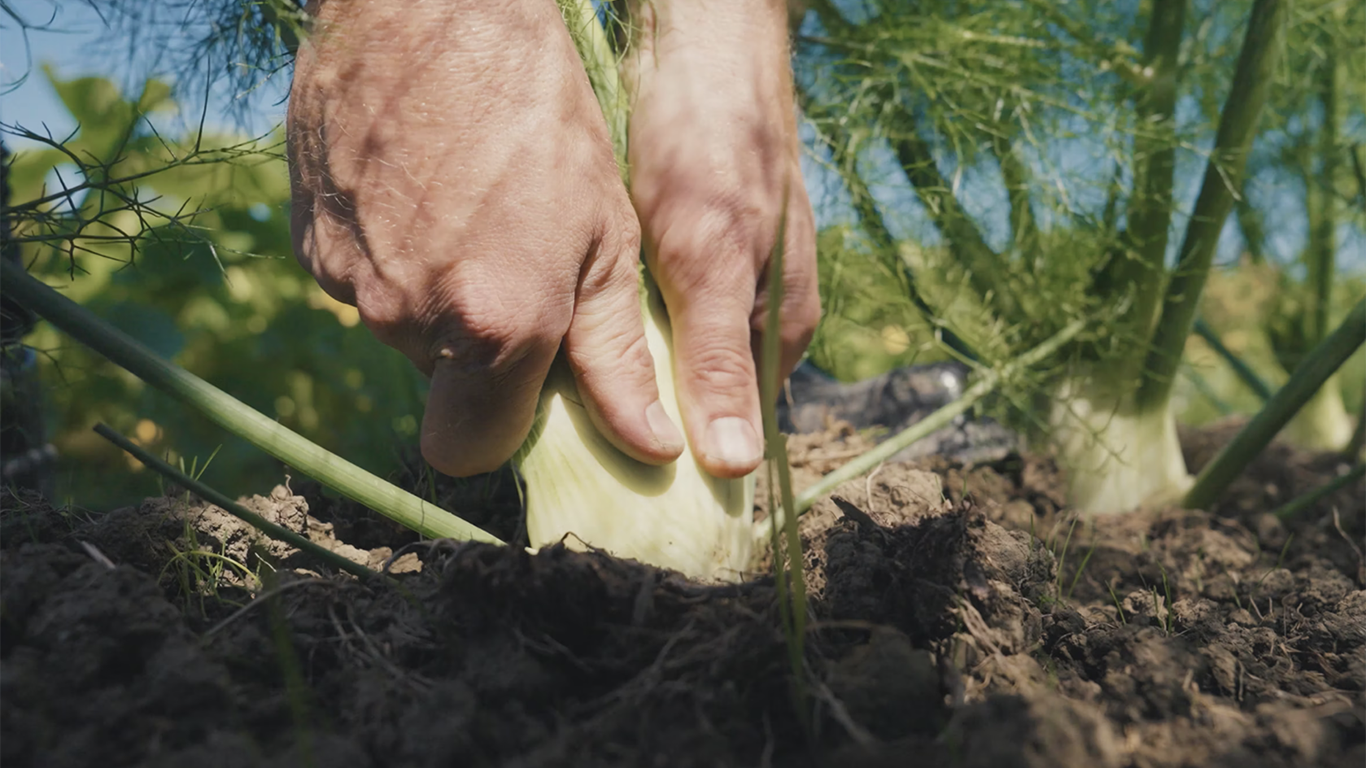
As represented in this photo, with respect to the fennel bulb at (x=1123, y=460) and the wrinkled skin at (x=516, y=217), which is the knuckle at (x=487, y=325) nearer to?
the wrinkled skin at (x=516, y=217)

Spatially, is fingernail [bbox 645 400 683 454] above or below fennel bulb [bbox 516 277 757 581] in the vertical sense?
above

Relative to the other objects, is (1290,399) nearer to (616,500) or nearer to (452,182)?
(616,500)

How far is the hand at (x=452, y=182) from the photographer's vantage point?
0.90m

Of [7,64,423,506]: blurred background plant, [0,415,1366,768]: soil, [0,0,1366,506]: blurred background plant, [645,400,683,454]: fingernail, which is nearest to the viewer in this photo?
[0,415,1366,768]: soil

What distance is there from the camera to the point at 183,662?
66 centimetres

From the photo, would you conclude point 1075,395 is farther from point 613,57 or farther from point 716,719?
point 716,719

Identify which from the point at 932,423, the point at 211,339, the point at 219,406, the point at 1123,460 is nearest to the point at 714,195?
the point at 932,423

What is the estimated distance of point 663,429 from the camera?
1106 millimetres

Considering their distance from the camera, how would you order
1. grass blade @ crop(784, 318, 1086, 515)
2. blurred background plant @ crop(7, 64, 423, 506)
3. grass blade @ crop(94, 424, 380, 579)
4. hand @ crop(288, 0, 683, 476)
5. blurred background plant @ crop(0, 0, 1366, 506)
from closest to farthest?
grass blade @ crop(94, 424, 380, 579), hand @ crop(288, 0, 683, 476), grass blade @ crop(784, 318, 1086, 515), blurred background plant @ crop(0, 0, 1366, 506), blurred background plant @ crop(7, 64, 423, 506)

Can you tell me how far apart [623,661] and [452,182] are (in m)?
0.50

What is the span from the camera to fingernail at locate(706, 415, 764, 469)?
3.78ft

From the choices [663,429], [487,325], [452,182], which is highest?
[452,182]

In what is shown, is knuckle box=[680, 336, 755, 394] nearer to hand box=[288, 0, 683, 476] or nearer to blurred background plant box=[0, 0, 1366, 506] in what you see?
hand box=[288, 0, 683, 476]

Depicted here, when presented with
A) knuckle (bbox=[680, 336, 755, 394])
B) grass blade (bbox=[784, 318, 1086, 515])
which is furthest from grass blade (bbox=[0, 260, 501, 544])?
grass blade (bbox=[784, 318, 1086, 515])
